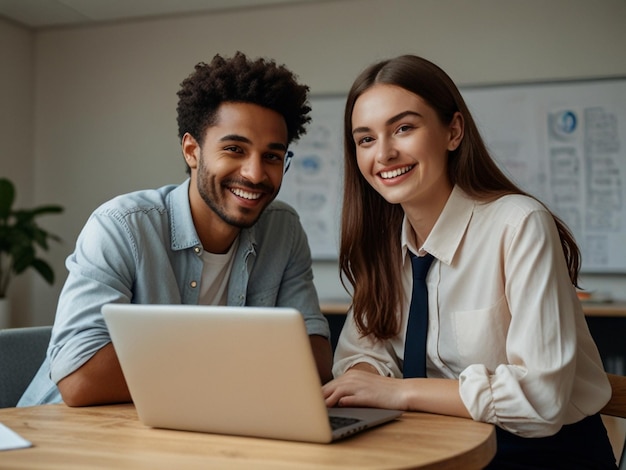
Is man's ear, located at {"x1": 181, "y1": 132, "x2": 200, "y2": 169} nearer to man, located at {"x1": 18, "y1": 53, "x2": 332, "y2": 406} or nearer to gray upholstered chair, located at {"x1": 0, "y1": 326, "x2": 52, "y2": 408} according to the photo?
man, located at {"x1": 18, "y1": 53, "x2": 332, "y2": 406}

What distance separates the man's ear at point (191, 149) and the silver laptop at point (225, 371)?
2.64 ft

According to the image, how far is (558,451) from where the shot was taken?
1465mm

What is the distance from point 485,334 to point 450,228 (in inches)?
9.3

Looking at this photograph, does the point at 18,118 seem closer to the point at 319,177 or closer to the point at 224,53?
the point at 224,53

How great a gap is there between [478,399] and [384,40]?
3664mm

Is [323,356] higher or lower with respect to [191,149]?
lower

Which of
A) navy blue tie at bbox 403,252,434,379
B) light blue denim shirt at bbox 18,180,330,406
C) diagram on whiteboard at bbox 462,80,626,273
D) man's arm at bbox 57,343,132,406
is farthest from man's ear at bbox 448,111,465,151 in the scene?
diagram on whiteboard at bbox 462,80,626,273

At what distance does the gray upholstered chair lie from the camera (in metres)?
1.78

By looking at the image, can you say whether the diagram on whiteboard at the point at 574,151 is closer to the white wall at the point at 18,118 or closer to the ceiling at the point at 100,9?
the ceiling at the point at 100,9

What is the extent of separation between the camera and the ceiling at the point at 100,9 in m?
4.84

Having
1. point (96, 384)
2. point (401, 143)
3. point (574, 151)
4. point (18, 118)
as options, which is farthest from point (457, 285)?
point (18, 118)

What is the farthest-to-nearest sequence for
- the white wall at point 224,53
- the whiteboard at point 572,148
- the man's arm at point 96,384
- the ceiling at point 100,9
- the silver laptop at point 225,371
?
1. the ceiling at point 100,9
2. the white wall at point 224,53
3. the whiteboard at point 572,148
4. the man's arm at point 96,384
5. the silver laptop at point 225,371

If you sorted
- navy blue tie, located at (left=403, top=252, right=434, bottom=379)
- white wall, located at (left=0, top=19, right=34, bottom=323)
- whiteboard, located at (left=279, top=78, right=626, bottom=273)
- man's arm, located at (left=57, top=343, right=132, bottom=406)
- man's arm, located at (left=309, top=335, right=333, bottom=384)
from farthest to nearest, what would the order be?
white wall, located at (left=0, top=19, right=34, bottom=323) → whiteboard, located at (left=279, top=78, right=626, bottom=273) → man's arm, located at (left=309, top=335, right=333, bottom=384) → navy blue tie, located at (left=403, top=252, right=434, bottom=379) → man's arm, located at (left=57, top=343, right=132, bottom=406)

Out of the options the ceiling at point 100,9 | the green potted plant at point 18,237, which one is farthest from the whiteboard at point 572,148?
the green potted plant at point 18,237
